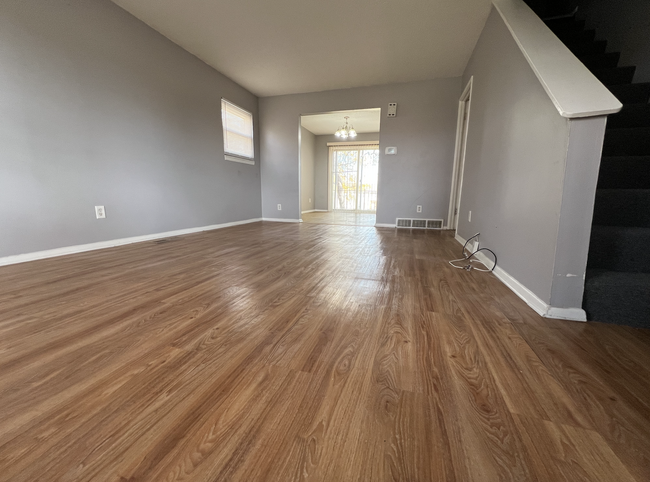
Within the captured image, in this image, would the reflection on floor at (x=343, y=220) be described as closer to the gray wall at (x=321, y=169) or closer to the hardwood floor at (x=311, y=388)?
the gray wall at (x=321, y=169)

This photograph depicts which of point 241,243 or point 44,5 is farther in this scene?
point 241,243

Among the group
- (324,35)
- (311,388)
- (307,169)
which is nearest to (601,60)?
(324,35)

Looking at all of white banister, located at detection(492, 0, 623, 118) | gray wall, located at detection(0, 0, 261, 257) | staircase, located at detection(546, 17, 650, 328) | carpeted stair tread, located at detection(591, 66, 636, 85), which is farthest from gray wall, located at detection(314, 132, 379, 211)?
staircase, located at detection(546, 17, 650, 328)

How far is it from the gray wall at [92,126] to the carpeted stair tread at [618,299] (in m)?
3.52

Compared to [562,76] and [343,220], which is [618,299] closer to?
[562,76]

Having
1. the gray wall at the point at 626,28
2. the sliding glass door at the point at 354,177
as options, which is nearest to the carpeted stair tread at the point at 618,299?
the gray wall at the point at 626,28

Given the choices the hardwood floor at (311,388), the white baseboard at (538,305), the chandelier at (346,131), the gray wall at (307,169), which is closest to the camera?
the hardwood floor at (311,388)

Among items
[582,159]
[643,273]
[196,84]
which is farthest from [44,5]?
[643,273]

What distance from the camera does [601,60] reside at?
6.48 ft

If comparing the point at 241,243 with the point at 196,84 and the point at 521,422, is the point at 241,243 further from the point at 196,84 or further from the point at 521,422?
the point at 521,422

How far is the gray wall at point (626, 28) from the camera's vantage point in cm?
180

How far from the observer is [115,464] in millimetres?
478

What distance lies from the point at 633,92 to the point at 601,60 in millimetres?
516

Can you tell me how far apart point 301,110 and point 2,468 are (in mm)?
4907
